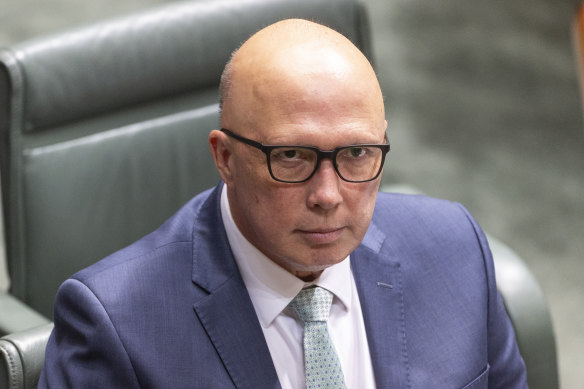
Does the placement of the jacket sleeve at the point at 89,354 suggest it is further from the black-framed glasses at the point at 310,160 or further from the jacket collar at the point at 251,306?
the black-framed glasses at the point at 310,160

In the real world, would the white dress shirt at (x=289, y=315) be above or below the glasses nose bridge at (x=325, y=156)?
below

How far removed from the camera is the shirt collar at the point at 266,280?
1.24m

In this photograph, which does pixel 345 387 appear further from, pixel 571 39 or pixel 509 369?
pixel 571 39

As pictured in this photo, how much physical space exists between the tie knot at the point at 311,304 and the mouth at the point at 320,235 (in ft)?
0.47

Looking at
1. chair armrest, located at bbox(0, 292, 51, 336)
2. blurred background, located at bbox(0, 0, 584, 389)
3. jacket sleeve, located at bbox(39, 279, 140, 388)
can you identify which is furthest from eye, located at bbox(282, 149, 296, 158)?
blurred background, located at bbox(0, 0, 584, 389)

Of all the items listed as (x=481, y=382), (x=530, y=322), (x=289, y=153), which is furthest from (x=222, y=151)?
(x=530, y=322)

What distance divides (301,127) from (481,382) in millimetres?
491

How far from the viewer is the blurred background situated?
9.18 ft

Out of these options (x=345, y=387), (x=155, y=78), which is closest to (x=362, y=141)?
(x=345, y=387)

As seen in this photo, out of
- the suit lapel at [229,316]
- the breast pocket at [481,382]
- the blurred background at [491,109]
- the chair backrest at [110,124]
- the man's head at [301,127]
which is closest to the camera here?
the man's head at [301,127]

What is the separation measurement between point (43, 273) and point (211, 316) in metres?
0.57

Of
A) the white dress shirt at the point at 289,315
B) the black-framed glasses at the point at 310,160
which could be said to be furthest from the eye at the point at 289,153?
the white dress shirt at the point at 289,315

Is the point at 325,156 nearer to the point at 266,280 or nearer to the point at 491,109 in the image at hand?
the point at 266,280

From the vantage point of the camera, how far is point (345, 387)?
4.05 feet
